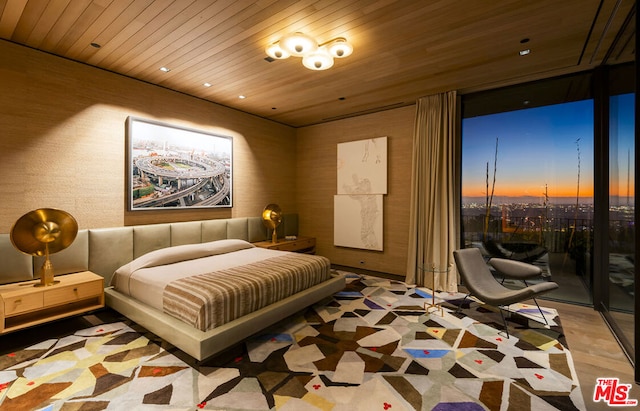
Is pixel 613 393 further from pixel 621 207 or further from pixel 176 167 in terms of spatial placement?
pixel 176 167

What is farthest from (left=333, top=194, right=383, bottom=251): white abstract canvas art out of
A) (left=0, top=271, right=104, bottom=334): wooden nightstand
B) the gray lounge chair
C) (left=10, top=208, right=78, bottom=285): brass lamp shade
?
(left=10, top=208, right=78, bottom=285): brass lamp shade

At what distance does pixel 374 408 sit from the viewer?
1.90 meters

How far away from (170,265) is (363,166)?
342 cm

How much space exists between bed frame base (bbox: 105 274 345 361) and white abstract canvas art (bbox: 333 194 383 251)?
199 cm

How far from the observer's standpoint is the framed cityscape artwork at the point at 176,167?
374 centimetres

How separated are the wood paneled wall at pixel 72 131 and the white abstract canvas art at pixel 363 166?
8.05 feet

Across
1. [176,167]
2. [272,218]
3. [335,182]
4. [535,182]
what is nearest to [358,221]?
[335,182]

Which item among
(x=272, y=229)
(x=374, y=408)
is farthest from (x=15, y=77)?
(x=374, y=408)

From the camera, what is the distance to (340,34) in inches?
109

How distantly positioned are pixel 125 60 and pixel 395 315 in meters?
4.29

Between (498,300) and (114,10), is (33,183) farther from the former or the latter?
(498,300)

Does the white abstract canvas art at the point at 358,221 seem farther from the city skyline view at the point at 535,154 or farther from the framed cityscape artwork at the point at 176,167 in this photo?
the framed cityscape artwork at the point at 176,167

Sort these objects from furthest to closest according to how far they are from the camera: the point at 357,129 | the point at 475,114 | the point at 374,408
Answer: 1. the point at 357,129
2. the point at 475,114
3. the point at 374,408

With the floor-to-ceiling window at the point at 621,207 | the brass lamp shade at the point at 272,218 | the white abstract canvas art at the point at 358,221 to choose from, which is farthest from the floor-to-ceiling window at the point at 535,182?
the brass lamp shade at the point at 272,218
